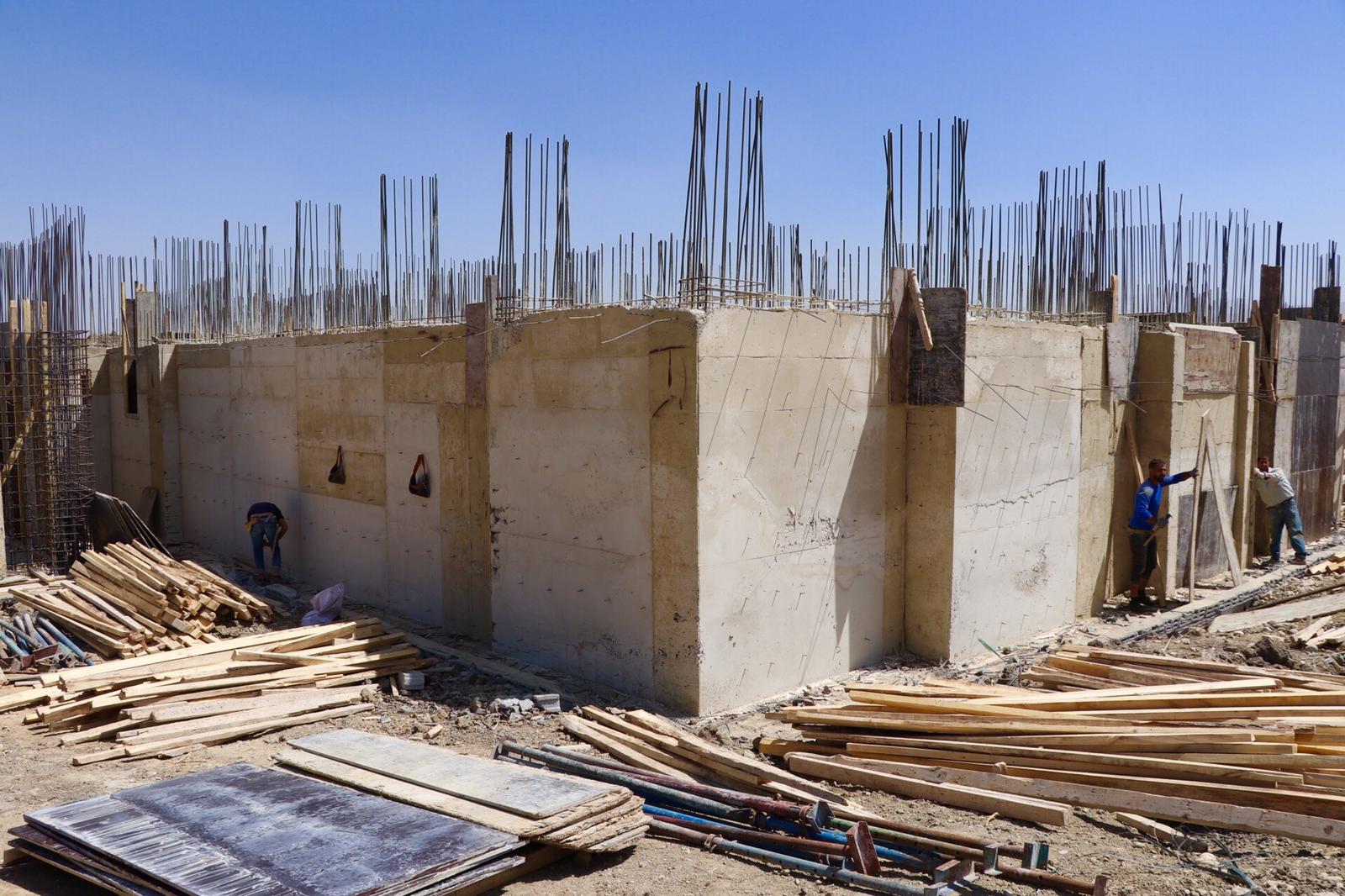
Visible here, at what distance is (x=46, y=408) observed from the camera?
15.0 meters

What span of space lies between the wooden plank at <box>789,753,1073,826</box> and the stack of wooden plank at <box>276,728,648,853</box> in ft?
4.99

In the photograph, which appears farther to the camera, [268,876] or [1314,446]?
[1314,446]

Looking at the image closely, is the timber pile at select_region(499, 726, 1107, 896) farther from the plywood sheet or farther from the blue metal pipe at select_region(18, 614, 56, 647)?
the plywood sheet

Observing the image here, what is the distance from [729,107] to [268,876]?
22.8ft

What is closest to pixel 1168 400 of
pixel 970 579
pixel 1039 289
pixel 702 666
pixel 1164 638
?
pixel 1039 289

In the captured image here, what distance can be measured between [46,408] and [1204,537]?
16851 millimetres

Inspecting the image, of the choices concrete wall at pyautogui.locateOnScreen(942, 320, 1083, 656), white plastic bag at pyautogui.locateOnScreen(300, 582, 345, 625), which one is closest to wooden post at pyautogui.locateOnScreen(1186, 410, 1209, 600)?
concrete wall at pyautogui.locateOnScreen(942, 320, 1083, 656)

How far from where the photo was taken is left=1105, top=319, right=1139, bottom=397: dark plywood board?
11.8 metres

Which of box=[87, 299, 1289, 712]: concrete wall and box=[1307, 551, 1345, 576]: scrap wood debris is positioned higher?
box=[87, 299, 1289, 712]: concrete wall

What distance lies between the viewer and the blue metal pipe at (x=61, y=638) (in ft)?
34.8

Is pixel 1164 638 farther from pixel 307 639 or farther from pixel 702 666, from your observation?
pixel 307 639

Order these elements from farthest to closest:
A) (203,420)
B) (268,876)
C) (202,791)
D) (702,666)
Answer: (203,420), (702,666), (202,791), (268,876)

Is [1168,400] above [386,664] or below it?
above

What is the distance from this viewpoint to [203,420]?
16.4m
